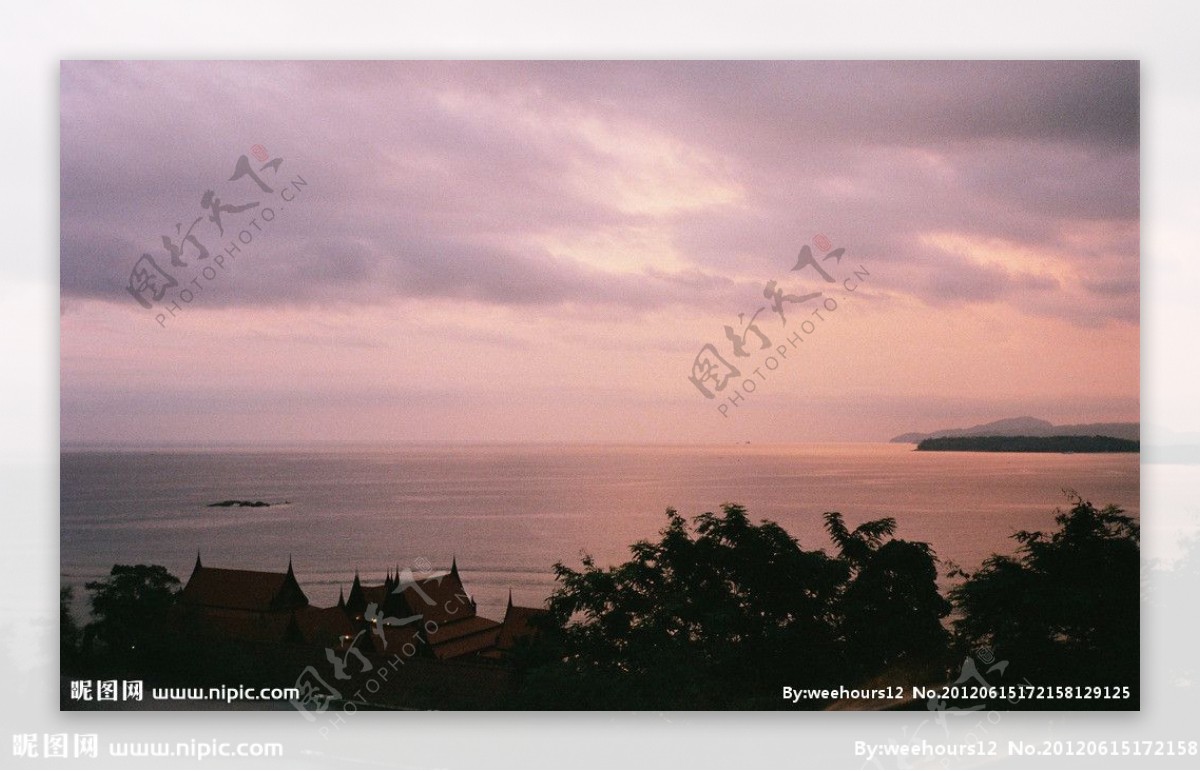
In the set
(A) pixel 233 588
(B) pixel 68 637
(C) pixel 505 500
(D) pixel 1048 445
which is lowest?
(B) pixel 68 637

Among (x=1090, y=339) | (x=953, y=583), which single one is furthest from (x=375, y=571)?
(x=1090, y=339)

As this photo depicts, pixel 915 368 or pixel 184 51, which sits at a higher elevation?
pixel 184 51

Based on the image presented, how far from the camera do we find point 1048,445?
113 inches

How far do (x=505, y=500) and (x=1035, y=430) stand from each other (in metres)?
1.53

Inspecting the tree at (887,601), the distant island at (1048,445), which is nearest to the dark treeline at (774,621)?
the tree at (887,601)

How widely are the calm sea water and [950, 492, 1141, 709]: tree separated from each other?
0.07 meters

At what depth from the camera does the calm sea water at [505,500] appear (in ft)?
9.34

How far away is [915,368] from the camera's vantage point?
295 cm

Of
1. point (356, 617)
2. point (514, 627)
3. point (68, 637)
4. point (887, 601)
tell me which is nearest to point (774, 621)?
point (887, 601)

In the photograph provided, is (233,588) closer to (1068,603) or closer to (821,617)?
(821,617)

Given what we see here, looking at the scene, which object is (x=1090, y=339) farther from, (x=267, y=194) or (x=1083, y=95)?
(x=267, y=194)

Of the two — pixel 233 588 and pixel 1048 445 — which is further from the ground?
pixel 1048 445

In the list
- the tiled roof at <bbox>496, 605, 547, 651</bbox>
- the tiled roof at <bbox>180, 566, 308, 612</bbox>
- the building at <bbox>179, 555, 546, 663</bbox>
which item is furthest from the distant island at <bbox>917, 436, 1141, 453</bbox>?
the tiled roof at <bbox>180, 566, 308, 612</bbox>

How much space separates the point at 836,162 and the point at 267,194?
5.37 ft
